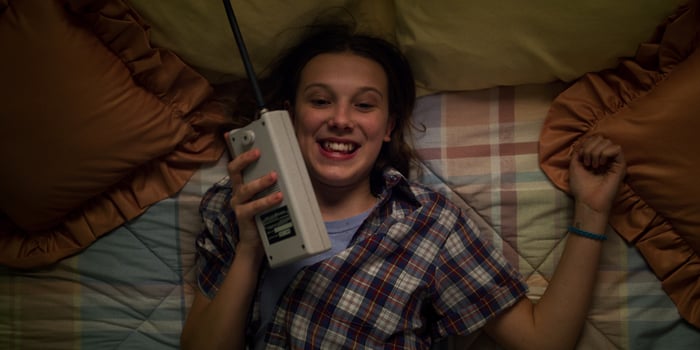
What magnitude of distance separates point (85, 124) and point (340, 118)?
0.47m

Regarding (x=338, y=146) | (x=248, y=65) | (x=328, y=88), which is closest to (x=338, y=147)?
(x=338, y=146)

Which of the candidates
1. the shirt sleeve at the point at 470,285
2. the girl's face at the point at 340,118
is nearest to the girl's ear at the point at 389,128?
the girl's face at the point at 340,118

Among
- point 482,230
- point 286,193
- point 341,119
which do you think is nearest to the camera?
point 286,193

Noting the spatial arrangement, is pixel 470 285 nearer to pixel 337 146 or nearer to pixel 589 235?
pixel 589 235

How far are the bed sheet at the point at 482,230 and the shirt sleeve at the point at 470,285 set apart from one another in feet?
0.26

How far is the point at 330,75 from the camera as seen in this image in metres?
0.88

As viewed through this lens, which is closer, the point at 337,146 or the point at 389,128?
the point at 337,146

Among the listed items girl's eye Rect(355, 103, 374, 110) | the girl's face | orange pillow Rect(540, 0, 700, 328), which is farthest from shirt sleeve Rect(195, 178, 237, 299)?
orange pillow Rect(540, 0, 700, 328)

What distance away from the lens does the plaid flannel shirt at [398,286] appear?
2.71 ft

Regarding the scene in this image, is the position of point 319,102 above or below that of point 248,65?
below

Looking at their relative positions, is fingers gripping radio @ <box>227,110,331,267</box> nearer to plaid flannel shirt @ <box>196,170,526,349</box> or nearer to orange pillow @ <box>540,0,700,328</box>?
plaid flannel shirt @ <box>196,170,526,349</box>

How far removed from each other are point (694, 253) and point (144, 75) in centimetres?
104

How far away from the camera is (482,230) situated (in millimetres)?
951

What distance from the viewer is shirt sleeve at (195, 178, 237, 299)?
0.91 meters
